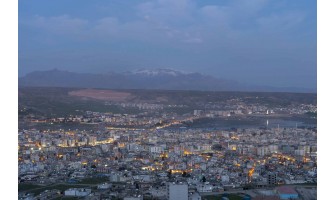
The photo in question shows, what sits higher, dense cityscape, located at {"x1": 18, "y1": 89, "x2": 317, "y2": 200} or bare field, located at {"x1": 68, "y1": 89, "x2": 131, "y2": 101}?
bare field, located at {"x1": 68, "y1": 89, "x2": 131, "y2": 101}

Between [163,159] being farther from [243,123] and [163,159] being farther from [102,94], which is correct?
[102,94]

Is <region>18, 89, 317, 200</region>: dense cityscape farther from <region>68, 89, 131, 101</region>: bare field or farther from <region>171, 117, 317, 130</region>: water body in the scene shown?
<region>68, 89, 131, 101</region>: bare field

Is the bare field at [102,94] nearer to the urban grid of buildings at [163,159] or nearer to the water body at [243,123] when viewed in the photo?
the urban grid of buildings at [163,159]

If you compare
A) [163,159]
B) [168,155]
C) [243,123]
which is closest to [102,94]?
[243,123]

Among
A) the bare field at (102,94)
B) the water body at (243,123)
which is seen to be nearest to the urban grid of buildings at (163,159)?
the water body at (243,123)

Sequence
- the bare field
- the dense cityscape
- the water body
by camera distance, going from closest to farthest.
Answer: the dense cityscape < the water body < the bare field

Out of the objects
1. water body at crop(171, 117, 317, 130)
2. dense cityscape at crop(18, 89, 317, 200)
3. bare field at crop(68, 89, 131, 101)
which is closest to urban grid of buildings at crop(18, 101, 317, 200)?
dense cityscape at crop(18, 89, 317, 200)
